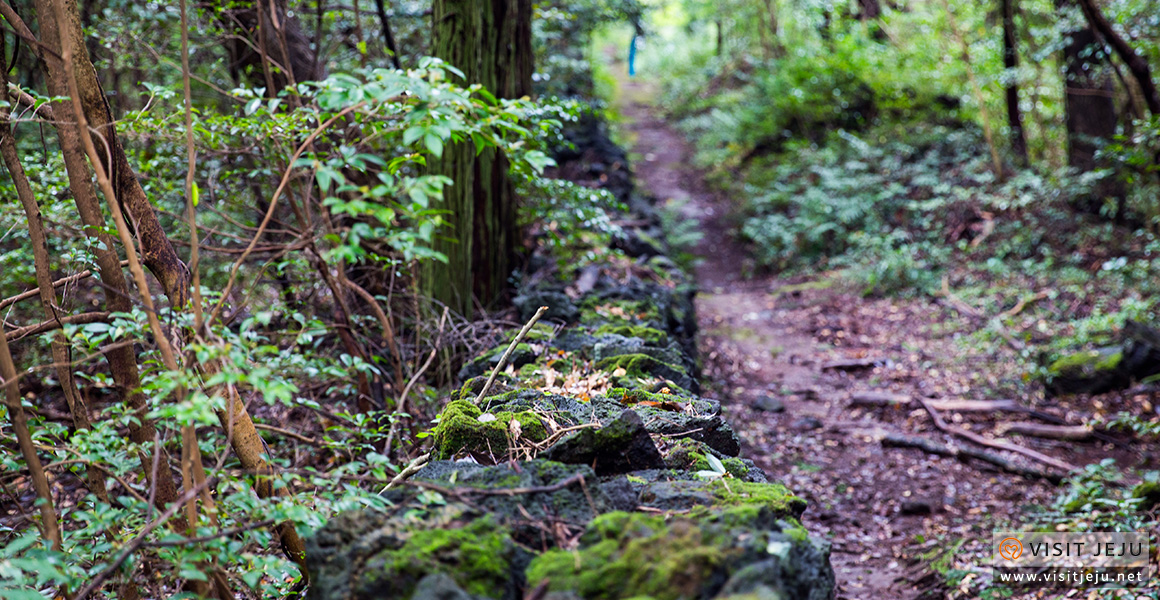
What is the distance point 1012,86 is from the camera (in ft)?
34.7

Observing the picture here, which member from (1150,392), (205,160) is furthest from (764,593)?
(1150,392)

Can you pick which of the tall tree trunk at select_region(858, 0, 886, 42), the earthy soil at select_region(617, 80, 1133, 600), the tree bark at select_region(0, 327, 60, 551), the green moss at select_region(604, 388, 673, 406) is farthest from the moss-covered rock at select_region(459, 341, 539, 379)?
the tall tree trunk at select_region(858, 0, 886, 42)

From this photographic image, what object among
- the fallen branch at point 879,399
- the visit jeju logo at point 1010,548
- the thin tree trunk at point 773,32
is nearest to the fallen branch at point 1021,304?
the fallen branch at point 879,399

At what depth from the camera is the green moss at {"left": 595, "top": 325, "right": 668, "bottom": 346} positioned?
4.13m

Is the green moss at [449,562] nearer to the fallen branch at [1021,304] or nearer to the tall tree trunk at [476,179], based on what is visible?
the tall tree trunk at [476,179]

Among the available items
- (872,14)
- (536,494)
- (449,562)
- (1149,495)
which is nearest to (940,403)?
(1149,495)

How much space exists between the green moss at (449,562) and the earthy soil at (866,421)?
3.17 m

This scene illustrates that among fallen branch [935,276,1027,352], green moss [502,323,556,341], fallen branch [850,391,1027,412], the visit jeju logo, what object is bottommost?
the visit jeju logo

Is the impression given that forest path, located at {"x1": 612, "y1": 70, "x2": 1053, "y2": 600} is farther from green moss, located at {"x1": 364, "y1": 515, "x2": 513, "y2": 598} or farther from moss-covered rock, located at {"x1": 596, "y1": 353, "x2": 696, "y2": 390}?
green moss, located at {"x1": 364, "y1": 515, "x2": 513, "y2": 598}

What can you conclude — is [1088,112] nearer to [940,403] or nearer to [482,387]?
[940,403]

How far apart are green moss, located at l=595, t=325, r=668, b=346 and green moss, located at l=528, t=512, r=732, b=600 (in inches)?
95.4

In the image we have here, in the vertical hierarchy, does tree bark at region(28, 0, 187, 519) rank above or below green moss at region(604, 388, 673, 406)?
above

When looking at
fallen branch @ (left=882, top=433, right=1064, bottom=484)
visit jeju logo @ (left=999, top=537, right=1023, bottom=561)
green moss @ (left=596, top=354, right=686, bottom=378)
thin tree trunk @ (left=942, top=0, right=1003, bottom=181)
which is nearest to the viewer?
green moss @ (left=596, top=354, right=686, bottom=378)

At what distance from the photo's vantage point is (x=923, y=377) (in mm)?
7094
